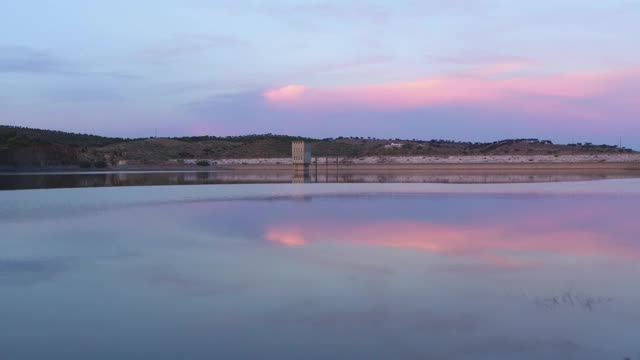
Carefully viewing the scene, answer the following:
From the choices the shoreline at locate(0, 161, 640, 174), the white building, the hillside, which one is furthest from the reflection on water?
the hillside

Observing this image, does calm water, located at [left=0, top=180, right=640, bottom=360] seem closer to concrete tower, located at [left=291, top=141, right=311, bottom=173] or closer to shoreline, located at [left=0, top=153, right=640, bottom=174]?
shoreline, located at [left=0, top=153, right=640, bottom=174]

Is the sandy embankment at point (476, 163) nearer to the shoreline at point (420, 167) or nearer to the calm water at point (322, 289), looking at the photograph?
the shoreline at point (420, 167)

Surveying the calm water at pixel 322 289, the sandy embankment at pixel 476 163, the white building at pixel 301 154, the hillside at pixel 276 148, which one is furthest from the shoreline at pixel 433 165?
the calm water at pixel 322 289

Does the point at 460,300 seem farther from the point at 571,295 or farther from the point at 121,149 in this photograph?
the point at 121,149

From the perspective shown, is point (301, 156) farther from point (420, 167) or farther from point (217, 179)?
point (217, 179)

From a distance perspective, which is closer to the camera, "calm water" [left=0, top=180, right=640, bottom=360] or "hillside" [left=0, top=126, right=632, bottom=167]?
"calm water" [left=0, top=180, right=640, bottom=360]

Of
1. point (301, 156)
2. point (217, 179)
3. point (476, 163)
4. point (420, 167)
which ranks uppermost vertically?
point (301, 156)

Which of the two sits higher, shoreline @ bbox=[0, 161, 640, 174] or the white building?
the white building

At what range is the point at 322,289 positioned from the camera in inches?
367

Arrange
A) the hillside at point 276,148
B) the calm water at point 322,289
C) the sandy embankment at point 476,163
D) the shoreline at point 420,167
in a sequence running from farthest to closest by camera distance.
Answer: the hillside at point 276,148 < the sandy embankment at point 476,163 < the shoreline at point 420,167 < the calm water at point 322,289

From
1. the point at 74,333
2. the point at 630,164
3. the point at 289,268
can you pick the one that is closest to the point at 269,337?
the point at 74,333

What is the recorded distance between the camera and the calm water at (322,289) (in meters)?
6.77

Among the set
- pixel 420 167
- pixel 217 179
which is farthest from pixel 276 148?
pixel 217 179

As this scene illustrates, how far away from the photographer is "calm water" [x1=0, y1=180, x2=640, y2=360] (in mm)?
6766
